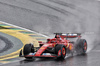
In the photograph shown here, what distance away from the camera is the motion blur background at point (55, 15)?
20672 mm

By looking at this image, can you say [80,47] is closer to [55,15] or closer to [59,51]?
[59,51]

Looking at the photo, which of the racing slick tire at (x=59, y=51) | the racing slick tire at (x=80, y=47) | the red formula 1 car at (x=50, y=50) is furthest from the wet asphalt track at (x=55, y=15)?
the racing slick tire at (x=59, y=51)

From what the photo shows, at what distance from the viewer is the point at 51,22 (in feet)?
73.7

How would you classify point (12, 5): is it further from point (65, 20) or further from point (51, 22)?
point (65, 20)

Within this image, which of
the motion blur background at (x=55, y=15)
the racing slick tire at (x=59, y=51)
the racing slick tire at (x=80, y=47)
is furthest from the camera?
the motion blur background at (x=55, y=15)

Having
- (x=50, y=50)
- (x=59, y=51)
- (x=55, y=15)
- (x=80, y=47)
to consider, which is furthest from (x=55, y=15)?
(x=59, y=51)

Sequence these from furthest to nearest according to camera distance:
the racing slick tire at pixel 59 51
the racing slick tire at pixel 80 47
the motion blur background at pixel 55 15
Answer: the motion blur background at pixel 55 15, the racing slick tire at pixel 80 47, the racing slick tire at pixel 59 51


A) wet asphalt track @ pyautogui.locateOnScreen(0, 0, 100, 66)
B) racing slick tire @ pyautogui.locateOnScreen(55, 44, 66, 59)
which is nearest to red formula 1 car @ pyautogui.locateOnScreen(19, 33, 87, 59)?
racing slick tire @ pyautogui.locateOnScreen(55, 44, 66, 59)

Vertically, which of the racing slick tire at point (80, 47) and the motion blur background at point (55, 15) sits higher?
the motion blur background at point (55, 15)

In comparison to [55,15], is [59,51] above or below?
below

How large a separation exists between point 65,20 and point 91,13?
4.11 metres

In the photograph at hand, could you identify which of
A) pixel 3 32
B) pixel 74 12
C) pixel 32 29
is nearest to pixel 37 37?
pixel 32 29

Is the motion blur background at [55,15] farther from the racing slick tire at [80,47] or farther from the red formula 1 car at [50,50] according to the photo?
the red formula 1 car at [50,50]

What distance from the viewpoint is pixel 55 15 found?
23531mm
